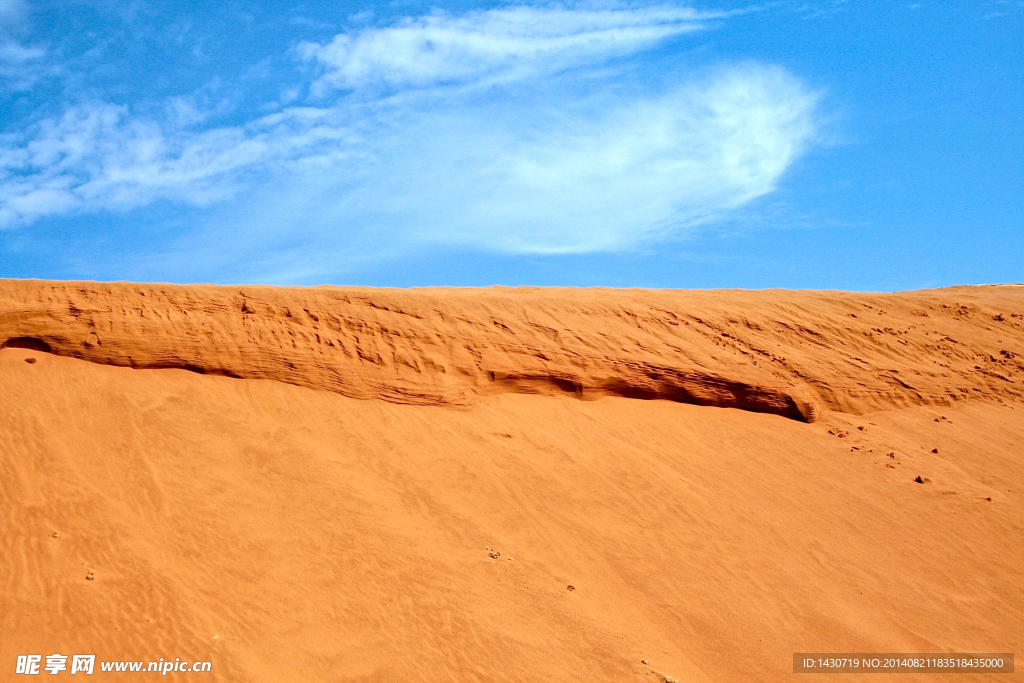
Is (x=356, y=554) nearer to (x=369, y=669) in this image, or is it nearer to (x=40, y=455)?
(x=369, y=669)

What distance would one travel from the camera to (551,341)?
11.0 m

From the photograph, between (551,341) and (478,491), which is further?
(551,341)

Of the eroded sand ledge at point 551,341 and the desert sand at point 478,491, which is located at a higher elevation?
the eroded sand ledge at point 551,341

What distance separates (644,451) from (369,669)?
5.26m

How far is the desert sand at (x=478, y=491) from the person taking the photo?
5.85 metres

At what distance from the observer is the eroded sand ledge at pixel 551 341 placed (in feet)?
29.6

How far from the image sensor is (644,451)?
956 cm

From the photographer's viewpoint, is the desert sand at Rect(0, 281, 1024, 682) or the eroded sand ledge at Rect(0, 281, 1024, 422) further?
the eroded sand ledge at Rect(0, 281, 1024, 422)

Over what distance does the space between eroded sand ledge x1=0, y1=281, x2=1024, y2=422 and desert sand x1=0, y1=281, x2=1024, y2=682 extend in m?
0.05

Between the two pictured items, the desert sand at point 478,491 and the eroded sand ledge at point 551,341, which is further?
the eroded sand ledge at point 551,341

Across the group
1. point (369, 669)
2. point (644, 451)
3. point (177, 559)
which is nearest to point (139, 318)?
point (177, 559)

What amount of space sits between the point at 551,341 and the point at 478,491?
12.0 ft

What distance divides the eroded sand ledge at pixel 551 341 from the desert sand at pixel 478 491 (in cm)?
5

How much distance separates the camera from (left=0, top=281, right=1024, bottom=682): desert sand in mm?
5848
